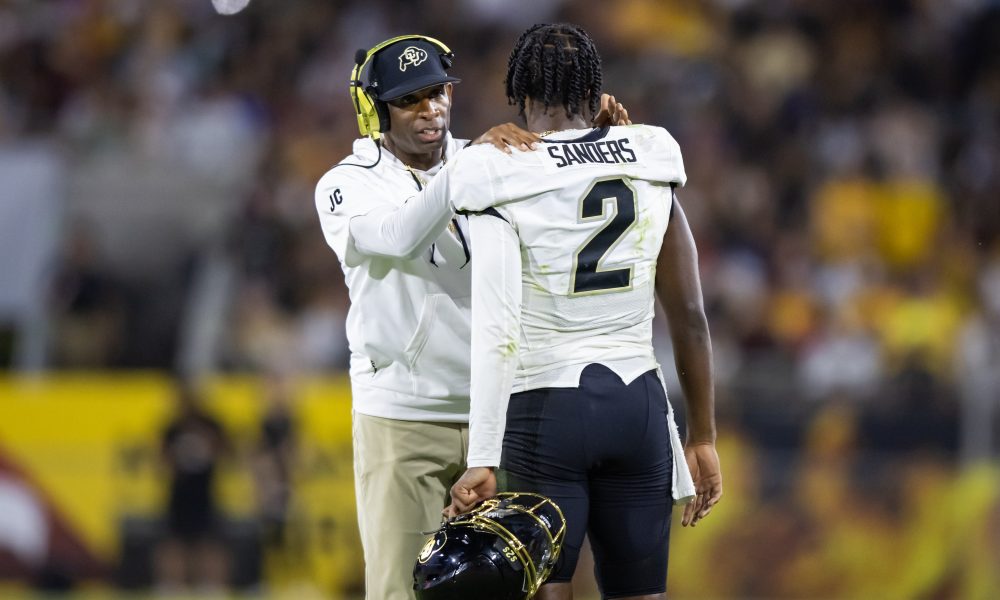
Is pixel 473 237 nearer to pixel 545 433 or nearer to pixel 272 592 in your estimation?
pixel 545 433

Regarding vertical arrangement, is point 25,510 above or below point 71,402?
below

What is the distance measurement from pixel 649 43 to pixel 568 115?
7.80 meters

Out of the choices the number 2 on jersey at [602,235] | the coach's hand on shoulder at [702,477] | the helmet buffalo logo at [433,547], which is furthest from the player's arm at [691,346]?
the helmet buffalo logo at [433,547]

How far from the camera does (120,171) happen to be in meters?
9.34

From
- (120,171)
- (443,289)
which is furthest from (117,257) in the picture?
(443,289)

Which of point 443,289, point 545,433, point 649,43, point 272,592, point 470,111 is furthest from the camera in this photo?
point 649,43

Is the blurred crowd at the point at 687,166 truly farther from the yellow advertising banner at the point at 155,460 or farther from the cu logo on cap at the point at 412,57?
the cu logo on cap at the point at 412,57

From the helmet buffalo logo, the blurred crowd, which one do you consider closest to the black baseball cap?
the helmet buffalo logo

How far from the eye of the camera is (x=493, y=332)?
124 inches

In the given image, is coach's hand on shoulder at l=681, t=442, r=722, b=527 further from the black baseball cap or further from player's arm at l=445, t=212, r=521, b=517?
the black baseball cap

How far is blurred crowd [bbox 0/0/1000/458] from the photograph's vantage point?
8492 mm

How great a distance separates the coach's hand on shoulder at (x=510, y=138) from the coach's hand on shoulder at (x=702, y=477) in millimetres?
897

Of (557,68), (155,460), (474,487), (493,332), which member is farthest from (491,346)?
(155,460)

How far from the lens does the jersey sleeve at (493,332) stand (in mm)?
3143
